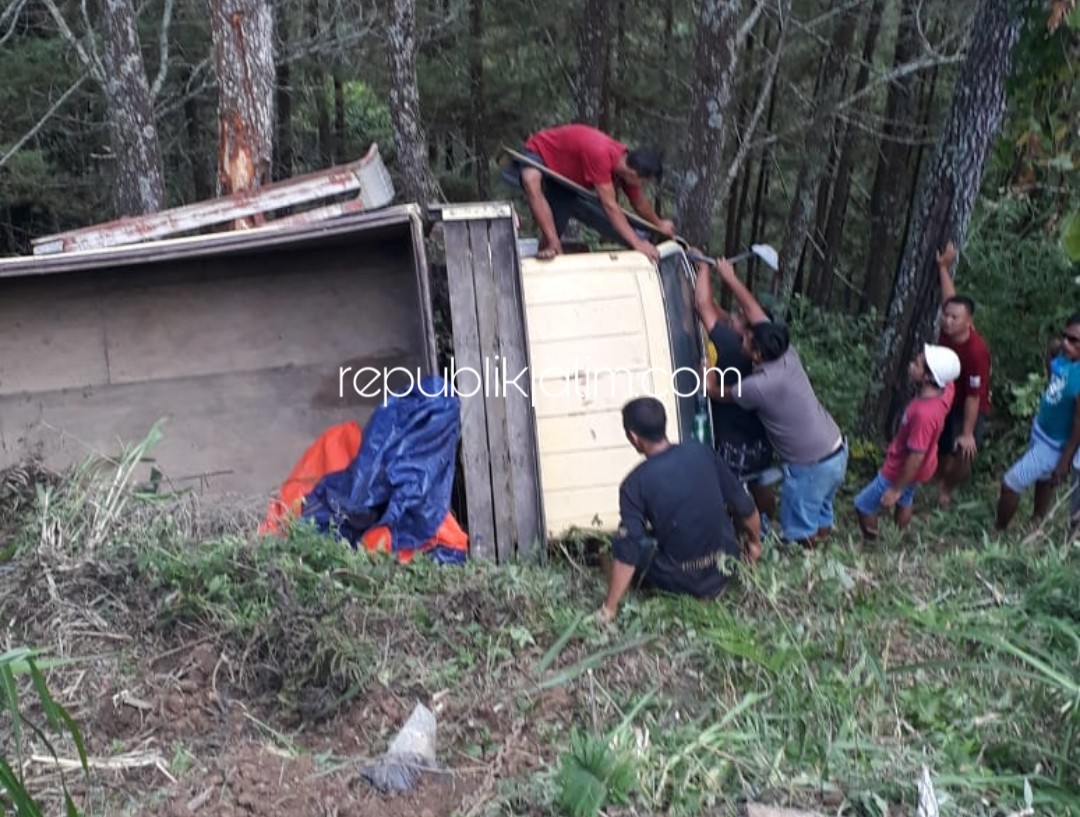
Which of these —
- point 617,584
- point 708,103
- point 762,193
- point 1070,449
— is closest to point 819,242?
point 762,193

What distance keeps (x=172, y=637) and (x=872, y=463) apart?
575 centimetres

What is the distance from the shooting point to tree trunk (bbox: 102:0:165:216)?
34.9 ft

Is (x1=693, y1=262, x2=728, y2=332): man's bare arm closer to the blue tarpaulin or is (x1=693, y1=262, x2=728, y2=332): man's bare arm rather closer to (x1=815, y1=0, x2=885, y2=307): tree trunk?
the blue tarpaulin

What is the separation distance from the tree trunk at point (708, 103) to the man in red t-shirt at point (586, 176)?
2098 millimetres

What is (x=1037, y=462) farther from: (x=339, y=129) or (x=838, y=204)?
(x=339, y=129)

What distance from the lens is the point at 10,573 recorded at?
16.5 feet

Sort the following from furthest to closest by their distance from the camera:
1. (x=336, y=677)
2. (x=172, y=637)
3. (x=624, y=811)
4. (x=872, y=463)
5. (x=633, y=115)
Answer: (x=633, y=115) < (x=872, y=463) < (x=172, y=637) < (x=336, y=677) < (x=624, y=811)

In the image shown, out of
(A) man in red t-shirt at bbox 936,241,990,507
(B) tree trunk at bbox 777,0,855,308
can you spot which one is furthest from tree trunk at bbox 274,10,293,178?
(A) man in red t-shirt at bbox 936,241,990,507

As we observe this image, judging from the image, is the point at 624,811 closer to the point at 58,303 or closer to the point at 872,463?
the point at 58,303

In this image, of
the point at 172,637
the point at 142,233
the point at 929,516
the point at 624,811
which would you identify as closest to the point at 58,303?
the point at 142,233

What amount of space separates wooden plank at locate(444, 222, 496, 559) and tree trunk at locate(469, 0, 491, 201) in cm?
919

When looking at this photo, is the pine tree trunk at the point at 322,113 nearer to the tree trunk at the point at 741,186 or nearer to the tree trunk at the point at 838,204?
the tree trunk at the point at 741,186

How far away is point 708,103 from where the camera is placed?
904cm

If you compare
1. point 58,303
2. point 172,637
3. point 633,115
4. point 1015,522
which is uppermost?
point 633,115
